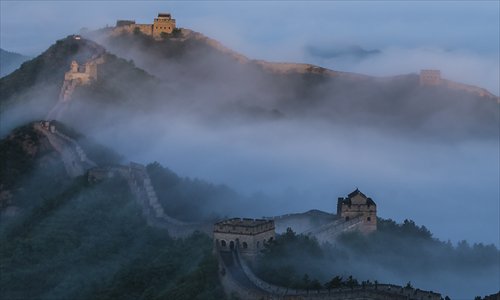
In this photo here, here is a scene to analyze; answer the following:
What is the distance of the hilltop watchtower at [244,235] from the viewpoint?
62.2 metres

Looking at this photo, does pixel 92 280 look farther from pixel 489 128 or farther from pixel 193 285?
pixel 489 128

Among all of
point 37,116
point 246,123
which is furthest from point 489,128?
point 37,116

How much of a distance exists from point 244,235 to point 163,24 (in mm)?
87848

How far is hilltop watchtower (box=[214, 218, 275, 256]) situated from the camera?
62.2 m

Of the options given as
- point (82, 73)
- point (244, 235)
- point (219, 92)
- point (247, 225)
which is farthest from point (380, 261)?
point (219, 92)

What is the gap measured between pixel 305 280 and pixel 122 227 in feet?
82.8

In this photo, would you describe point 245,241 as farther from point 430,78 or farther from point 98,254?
point 430,78

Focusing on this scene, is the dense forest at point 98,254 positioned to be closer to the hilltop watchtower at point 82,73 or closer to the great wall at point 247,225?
the great wall at point 247,225

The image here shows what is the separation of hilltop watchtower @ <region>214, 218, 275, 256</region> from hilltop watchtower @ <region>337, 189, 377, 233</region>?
10071 mm

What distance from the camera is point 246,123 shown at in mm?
136250

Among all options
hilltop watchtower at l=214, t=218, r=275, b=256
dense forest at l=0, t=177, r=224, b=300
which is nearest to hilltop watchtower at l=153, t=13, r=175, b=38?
dense forest at l=0, t=177, r=224, b=300

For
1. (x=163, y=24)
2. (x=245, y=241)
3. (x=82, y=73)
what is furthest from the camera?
(x=163, y=24)

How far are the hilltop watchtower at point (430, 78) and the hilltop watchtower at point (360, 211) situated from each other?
89544 mm

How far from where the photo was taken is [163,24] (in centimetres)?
14788
